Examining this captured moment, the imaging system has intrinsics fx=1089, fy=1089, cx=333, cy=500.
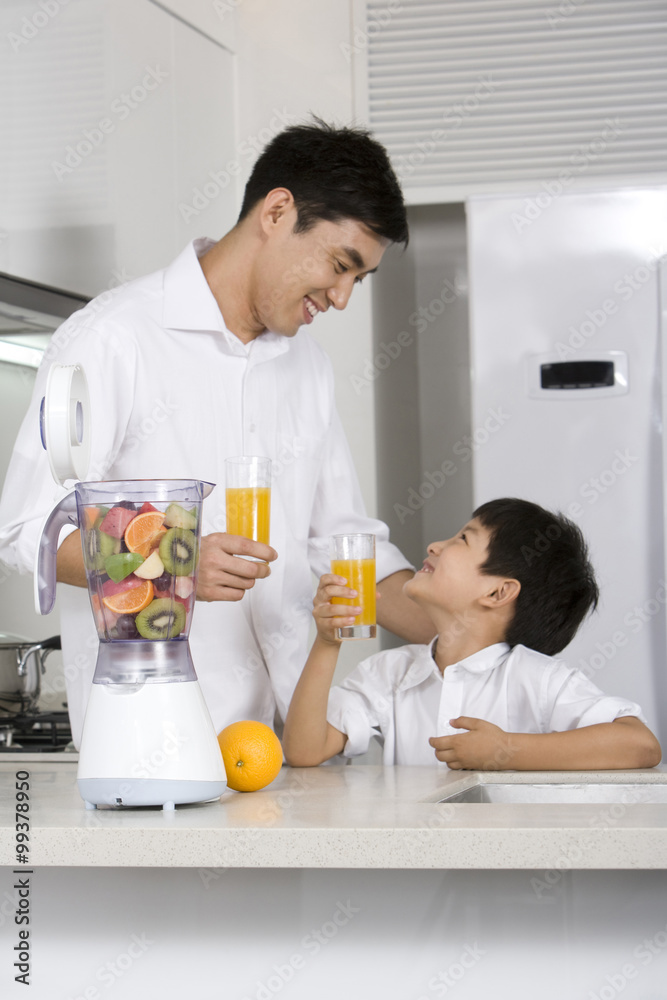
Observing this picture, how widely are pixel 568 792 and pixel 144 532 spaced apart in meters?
0.59

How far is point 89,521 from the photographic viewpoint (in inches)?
43.3

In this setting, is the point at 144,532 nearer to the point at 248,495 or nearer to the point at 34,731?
the point at 248,495

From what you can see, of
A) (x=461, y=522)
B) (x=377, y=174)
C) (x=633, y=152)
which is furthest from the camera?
(x=461, y=522)

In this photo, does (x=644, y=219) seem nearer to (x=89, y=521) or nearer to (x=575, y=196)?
(x=575, y=196)

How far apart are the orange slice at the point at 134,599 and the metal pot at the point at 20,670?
0.99 meters

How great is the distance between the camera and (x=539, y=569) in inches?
64.2

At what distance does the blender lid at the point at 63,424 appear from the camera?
1105mm

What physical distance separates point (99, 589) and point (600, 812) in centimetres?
53

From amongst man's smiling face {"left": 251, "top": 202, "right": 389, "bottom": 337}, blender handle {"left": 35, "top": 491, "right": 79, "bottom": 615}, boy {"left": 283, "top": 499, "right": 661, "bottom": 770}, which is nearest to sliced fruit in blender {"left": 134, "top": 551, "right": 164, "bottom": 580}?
blender handle {"left": 35, "top": 491, "right": 79, "bottom": 615}

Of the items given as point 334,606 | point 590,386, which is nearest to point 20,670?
point 334,606

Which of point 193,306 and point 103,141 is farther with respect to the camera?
point 103,141

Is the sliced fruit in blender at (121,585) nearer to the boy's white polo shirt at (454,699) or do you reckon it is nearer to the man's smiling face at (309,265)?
the boy's white polo shirt at (454,699)

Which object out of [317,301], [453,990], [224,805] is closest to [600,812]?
[453,990]

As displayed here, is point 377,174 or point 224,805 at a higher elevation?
point 377,174
